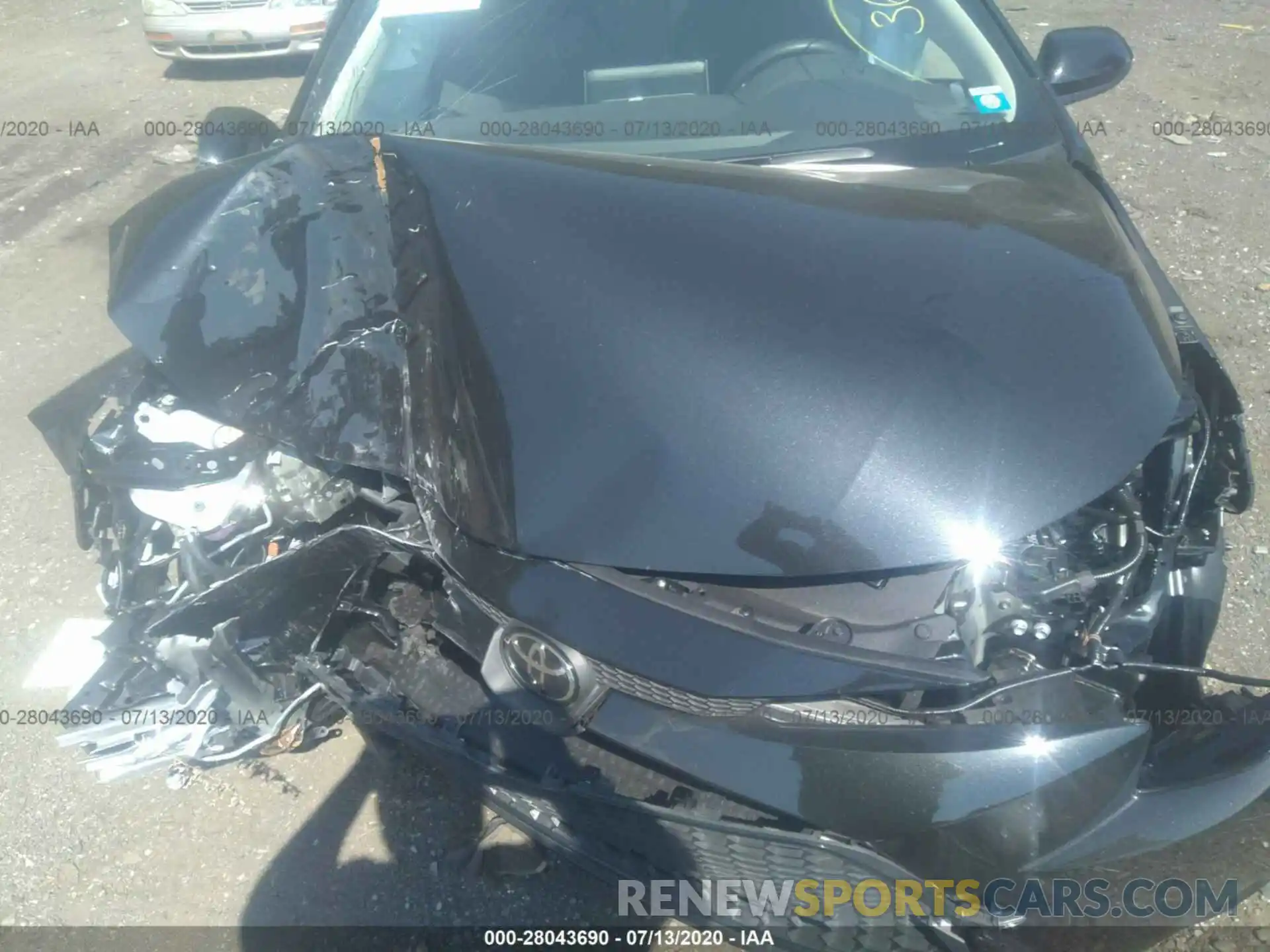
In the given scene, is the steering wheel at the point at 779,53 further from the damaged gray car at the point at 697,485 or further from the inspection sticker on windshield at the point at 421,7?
the inspection sticker on windshield at the point at 421,7

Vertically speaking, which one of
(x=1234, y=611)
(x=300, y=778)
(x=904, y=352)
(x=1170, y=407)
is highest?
(x=904, y=352)

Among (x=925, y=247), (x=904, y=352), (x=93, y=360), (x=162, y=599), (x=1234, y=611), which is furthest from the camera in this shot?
(x=93, y=360)

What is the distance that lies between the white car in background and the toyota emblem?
6.82 m

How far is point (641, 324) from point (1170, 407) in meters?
0.94

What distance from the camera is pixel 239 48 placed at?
718 centimetres

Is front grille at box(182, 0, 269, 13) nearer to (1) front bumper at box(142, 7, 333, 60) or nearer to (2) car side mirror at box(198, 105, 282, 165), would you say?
(1) front bumper at box(142, 7, 333, 60)

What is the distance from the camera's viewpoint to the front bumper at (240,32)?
23.1ft

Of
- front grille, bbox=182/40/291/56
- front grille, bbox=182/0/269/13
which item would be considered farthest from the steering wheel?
front grille, bbox=182/0/269/13

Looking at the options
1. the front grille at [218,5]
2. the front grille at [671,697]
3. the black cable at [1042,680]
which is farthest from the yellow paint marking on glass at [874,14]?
the front grille at [218,5]

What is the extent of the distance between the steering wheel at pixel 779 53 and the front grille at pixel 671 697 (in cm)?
177

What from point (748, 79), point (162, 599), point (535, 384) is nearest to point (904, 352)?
point (535, 384)

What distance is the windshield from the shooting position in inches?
97.2

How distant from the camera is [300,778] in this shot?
253 centimetres

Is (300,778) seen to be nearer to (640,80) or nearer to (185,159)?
(640,80)
